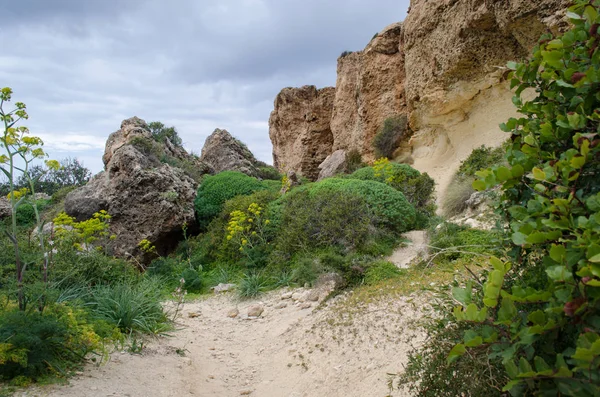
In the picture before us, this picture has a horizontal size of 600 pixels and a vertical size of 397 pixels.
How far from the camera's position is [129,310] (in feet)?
16.9

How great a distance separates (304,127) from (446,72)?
12.9 meters

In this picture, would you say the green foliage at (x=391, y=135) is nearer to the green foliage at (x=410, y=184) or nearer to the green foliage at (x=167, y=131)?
the green foliage at (x=410, y=184)

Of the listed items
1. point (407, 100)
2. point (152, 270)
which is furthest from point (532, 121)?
point (407, 100)

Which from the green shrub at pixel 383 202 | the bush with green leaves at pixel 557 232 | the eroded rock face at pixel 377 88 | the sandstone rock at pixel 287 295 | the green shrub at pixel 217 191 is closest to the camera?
the bush with green leaves at pixel 557 232

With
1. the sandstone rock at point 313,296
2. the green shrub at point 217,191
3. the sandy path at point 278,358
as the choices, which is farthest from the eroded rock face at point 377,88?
the sandy path at point 278,358

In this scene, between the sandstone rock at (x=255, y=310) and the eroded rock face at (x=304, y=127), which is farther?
the eroded rock face at (x=304, y=127)

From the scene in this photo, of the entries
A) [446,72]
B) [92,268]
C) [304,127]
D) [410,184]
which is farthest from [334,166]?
[92,268]

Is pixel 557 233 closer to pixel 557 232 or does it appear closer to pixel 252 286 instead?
pixel 557 232

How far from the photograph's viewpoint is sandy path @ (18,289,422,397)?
378cm

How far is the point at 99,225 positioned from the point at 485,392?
645cm

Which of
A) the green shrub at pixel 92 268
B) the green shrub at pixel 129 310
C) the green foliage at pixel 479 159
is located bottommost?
the green shrub at pixel 129 310

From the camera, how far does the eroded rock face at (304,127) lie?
26625mm

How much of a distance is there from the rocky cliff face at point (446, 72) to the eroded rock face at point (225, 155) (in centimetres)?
589

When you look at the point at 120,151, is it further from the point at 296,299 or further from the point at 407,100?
the point at 407,100
